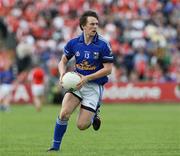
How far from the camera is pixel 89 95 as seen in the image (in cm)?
1293

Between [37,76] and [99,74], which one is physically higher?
[37,76]

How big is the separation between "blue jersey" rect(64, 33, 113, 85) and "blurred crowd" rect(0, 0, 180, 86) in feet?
64.6

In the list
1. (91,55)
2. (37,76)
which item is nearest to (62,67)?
(91,55)

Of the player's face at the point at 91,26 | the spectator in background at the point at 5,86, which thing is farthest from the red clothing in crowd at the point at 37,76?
the player's face at the point at 91,26

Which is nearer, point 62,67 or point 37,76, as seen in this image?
point 62,67

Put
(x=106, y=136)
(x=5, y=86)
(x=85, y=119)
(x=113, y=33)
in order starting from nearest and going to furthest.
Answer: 1. (x=85, y=119)
2. (x=106, y=136)
3. (x=5, y=86)
4. (x=113, y=33)

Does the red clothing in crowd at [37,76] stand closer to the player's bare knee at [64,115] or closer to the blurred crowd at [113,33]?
the blurred crowd at [113,33]

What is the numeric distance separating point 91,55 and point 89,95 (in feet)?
2.48

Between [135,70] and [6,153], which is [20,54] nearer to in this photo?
[135,70]

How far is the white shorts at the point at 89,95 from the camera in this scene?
508 inches

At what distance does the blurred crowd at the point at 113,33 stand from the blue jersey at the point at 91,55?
19.7 metres

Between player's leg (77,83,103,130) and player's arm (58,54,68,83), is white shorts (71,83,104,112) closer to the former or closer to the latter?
player's leg (77,83,103,130)

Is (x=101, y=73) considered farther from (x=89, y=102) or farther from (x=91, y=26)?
(x=91, y=26)

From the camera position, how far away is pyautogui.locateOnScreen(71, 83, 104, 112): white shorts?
1290 cm
